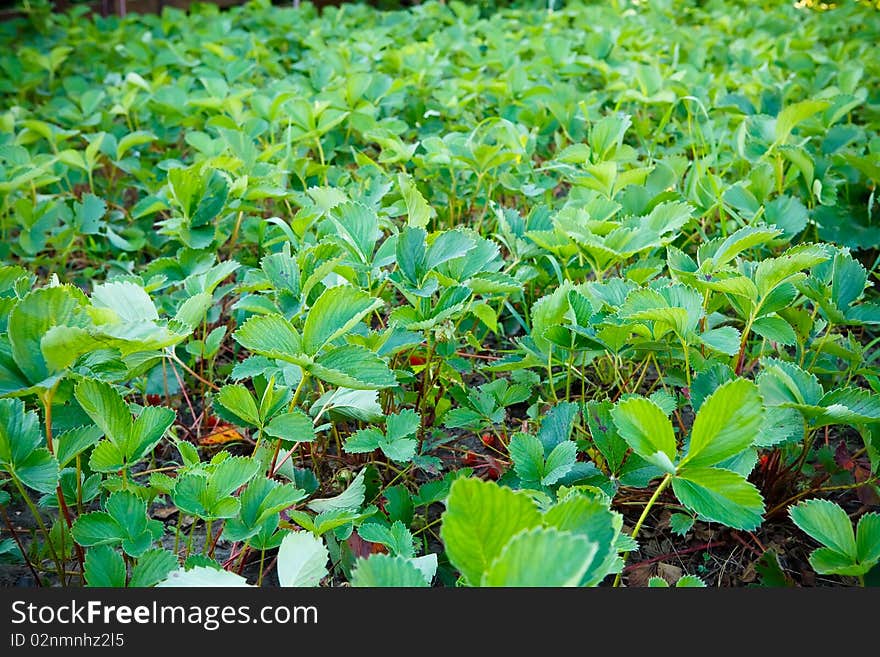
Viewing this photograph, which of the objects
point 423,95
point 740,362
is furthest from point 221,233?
point 423,95

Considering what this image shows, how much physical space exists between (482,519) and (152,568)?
0.37 m

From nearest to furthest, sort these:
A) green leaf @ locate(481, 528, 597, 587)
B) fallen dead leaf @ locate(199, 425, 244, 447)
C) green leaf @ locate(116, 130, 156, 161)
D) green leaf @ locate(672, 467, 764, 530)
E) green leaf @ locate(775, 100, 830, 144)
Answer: green leaf @ locate(481, 528, 597, 587) → green leaf @ locate(672, 467, 764, 530) → fallen dead leaf @ locate(199, 425, 244, 447) → green leaf @ locate(775, 100, 830, 144) → green leaf @ locate(116, 130, 156, 161)

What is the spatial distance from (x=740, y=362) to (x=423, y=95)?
1.51 meters

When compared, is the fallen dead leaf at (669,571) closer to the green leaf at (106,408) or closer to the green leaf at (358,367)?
the green leaf at (358,367)

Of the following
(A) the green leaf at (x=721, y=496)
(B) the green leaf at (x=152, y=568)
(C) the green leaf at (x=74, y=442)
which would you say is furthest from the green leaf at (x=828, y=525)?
(C) the green leaf at (x=74, y=442)

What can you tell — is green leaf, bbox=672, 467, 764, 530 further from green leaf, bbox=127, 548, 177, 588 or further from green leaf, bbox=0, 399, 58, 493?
green leaf, bbox=0, 399, 58, 493

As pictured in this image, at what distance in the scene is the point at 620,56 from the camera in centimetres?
293

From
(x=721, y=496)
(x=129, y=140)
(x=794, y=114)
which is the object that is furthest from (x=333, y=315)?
(x=129, y=140)

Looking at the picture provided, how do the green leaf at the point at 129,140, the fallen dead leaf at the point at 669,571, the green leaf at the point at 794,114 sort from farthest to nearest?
the green leaf at the point at 129,140, the green leaf at the point at 794,114, the fallen dead leaf at the point at 669,571

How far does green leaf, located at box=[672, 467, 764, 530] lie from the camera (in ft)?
2.29

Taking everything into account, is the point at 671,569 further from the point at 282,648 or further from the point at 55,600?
the point at 55,600

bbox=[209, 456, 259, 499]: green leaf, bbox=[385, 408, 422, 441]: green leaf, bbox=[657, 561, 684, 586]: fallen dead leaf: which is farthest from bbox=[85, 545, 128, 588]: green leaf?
bbox=[657, 561, 684, 586]: fallen dead leaf

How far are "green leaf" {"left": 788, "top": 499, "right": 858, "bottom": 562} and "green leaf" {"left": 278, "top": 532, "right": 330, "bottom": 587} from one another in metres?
0.44

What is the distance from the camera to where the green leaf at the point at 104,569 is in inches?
29.8
